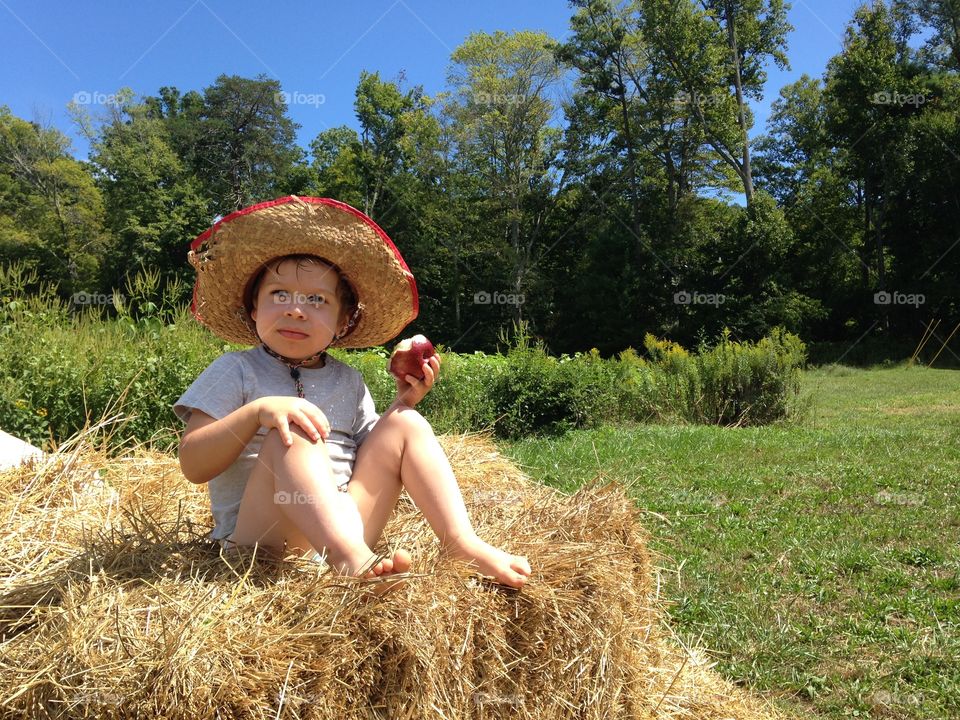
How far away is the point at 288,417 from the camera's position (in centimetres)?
200

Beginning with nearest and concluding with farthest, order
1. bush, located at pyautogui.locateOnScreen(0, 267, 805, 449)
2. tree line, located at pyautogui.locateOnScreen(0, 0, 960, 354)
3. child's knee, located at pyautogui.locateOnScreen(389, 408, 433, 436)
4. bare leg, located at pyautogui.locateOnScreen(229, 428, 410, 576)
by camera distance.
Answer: bare leg, located at pyautogui.locateOnScreen(229, 428, 410, 576), child's knee, located at pyautogui.locateOnScreen(389, 408, 433, 436), bush, located at pyautogui.locateOnScreen(0, 267, 805, 449), tree line, located at pyautogui.locateOnScreen(0, 0, 960, 354)

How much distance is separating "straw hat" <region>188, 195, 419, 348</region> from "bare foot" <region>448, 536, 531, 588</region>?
3.31 ft

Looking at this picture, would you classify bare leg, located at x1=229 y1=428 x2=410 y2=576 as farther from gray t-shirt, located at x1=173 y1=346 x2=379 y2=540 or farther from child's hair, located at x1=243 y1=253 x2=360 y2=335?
child's hair, located at x1=243 y1=253 x2=360 y2=335

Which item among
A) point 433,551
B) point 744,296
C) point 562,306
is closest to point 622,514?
point 433,551

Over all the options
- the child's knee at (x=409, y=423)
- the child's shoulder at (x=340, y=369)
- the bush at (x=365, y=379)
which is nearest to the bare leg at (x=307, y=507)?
the child's knee at (x=409, y=423)

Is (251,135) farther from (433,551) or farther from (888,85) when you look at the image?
(433,551)

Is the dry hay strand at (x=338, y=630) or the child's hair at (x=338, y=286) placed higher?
the child's hair at (x=338, y=286)

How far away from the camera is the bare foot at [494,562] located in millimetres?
1983

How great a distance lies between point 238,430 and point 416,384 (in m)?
0.61

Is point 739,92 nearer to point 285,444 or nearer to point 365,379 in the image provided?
point 365,379

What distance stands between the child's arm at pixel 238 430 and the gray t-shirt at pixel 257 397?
0.35 feet

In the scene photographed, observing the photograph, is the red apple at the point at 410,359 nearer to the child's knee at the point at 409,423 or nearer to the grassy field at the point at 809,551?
the child's knee at the point at 409,423

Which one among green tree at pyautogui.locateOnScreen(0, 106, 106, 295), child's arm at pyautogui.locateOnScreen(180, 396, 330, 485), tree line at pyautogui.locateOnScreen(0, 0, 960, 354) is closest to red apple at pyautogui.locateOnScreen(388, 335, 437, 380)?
child's arm at pyautogui.locateOnScreen(180, 396, 330, 485)

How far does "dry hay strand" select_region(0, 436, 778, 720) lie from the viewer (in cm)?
159
